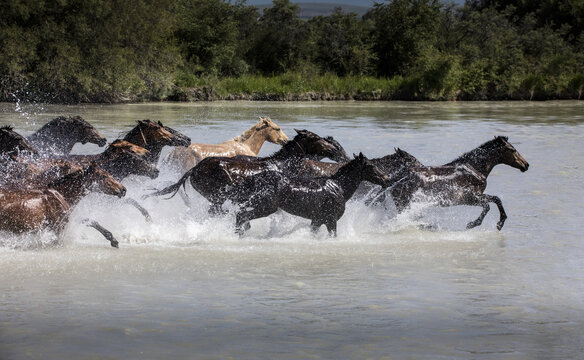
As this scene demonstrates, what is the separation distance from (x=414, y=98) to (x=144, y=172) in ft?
86.8

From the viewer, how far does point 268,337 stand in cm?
492

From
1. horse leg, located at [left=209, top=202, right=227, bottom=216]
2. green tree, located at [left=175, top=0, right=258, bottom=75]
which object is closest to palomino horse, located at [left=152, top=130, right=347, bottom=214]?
horse leg, located at [left=209, top=202, right=227, bottom=216]

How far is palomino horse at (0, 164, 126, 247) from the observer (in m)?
6.87

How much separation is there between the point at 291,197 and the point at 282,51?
1285 inches

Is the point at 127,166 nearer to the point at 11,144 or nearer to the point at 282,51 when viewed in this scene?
the point at 11,144

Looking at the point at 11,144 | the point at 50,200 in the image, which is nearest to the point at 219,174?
the point at 50,200

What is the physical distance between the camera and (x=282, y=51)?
39688 millimetres

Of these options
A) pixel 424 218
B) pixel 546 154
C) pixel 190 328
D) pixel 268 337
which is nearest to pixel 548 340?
pixel 268 337

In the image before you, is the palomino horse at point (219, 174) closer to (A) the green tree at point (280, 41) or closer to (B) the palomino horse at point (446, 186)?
(B) the palomino horse at point (446, 186)

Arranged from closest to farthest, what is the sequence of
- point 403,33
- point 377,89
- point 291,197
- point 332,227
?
point 291,197 → point 332,227 → point 377,89 → point 403,33

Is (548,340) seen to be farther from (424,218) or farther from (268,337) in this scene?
(424,218)

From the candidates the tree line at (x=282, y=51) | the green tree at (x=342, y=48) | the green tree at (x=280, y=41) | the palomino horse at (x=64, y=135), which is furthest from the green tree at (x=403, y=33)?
the palomino horse at (x=64, y=135)

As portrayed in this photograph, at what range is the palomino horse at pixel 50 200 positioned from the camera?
687 cm

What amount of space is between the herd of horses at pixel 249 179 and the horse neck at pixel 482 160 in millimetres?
11
